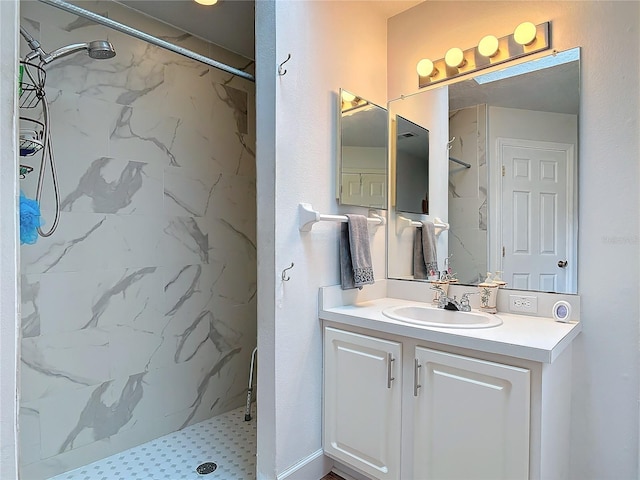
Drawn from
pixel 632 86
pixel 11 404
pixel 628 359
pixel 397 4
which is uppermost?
pixel 397 4

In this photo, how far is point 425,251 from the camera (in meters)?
2.33

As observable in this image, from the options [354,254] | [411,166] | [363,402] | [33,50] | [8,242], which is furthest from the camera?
[411,166]

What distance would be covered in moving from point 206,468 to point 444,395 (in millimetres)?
1390

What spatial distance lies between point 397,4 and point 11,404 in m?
2.65

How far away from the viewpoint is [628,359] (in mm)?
1611

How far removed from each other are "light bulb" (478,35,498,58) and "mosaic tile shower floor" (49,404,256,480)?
2.60 meters

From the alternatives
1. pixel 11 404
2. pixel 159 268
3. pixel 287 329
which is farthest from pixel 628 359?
pixel 159 268

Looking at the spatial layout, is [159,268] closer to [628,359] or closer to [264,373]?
[264,373]

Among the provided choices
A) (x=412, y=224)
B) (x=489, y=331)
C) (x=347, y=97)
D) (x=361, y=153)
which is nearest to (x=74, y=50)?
(x=347, y=97)

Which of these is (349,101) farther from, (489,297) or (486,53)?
(489,297)

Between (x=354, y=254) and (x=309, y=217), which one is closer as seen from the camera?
(x=309, y=217)

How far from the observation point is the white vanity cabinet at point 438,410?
1390 mm

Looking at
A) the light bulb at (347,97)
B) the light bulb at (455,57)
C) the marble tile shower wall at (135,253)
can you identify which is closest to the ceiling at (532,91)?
the light bulb at (455,57)

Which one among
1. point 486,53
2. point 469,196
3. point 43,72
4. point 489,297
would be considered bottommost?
point 489,297
